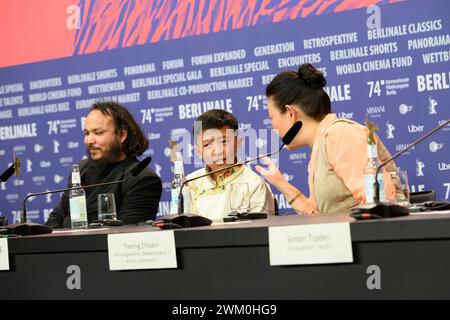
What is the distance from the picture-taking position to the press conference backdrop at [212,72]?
3701 mm

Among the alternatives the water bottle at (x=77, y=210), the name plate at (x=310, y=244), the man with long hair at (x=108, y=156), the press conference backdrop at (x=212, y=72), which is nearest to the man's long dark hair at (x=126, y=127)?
the man with long hair at (x=108, y=156)

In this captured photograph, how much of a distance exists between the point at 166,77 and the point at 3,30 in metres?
1.32

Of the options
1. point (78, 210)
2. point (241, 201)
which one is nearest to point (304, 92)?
point (241, 201)

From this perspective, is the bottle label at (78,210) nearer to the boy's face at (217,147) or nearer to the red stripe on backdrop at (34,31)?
the boy's face at (217,147)

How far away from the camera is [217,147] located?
11.0 ft

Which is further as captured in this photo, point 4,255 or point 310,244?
point 4,255

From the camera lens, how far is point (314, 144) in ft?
9.30

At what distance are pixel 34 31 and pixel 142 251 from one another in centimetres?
355

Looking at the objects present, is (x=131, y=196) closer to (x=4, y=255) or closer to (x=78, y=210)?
(x=78, y=210)

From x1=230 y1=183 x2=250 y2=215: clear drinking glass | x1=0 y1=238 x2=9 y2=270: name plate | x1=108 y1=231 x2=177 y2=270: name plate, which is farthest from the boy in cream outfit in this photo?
x1=108 y1=231 x2=177 y2=270: name plate

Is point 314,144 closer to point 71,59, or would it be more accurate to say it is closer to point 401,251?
point 401,251

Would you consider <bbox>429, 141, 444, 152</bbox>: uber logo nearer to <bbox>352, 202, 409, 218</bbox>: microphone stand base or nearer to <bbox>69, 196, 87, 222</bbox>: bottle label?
<bbox>69, 196, 87, 222</bbox>: bottle label

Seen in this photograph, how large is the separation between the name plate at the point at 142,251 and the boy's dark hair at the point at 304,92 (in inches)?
50.8
